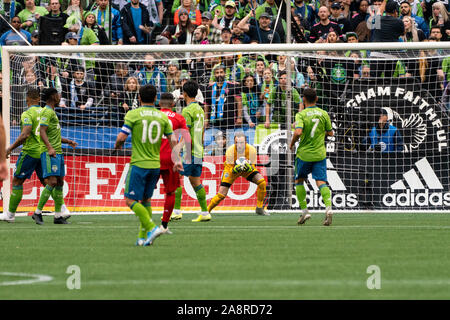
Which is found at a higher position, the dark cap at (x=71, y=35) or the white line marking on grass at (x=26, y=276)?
the dark cap at (x=71, y=35)

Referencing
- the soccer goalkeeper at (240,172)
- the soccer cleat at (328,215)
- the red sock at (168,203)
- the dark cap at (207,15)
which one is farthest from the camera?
the dark cap at (207,15)

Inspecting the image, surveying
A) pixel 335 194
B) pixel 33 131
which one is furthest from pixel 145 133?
pixel 335 194

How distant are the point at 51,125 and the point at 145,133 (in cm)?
493

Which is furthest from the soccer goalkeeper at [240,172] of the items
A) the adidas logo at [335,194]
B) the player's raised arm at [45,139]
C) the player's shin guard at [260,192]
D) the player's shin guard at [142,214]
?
the player's shin guard at [142,214]

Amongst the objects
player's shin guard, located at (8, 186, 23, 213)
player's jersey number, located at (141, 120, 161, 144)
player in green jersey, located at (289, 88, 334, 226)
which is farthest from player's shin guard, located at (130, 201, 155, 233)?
player's shin guard, located at (8, 186, 23, 213)

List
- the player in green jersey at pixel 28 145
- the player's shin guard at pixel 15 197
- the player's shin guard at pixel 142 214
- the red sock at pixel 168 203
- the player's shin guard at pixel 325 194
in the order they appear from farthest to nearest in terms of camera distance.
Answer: the player's shin guard at pixel 15 197
the player in green jersey at pixel 28 145
the player's shin guard at pixel 325 194
the red sock at pixel 168 203
the player's shin guard at pixel 142 214

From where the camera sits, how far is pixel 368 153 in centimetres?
1908

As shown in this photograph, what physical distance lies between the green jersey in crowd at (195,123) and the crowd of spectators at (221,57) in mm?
3384

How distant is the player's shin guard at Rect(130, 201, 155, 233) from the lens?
35.2 ft

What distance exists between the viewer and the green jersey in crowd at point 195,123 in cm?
1571

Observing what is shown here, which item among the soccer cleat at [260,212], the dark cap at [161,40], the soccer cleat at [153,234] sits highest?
the dark cap at [161,40]

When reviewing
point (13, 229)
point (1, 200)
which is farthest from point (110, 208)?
point (13, 229)

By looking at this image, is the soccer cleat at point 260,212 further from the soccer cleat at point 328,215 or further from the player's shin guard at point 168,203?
the player's shin guard at point 168,203

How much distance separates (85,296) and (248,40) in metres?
16.0
